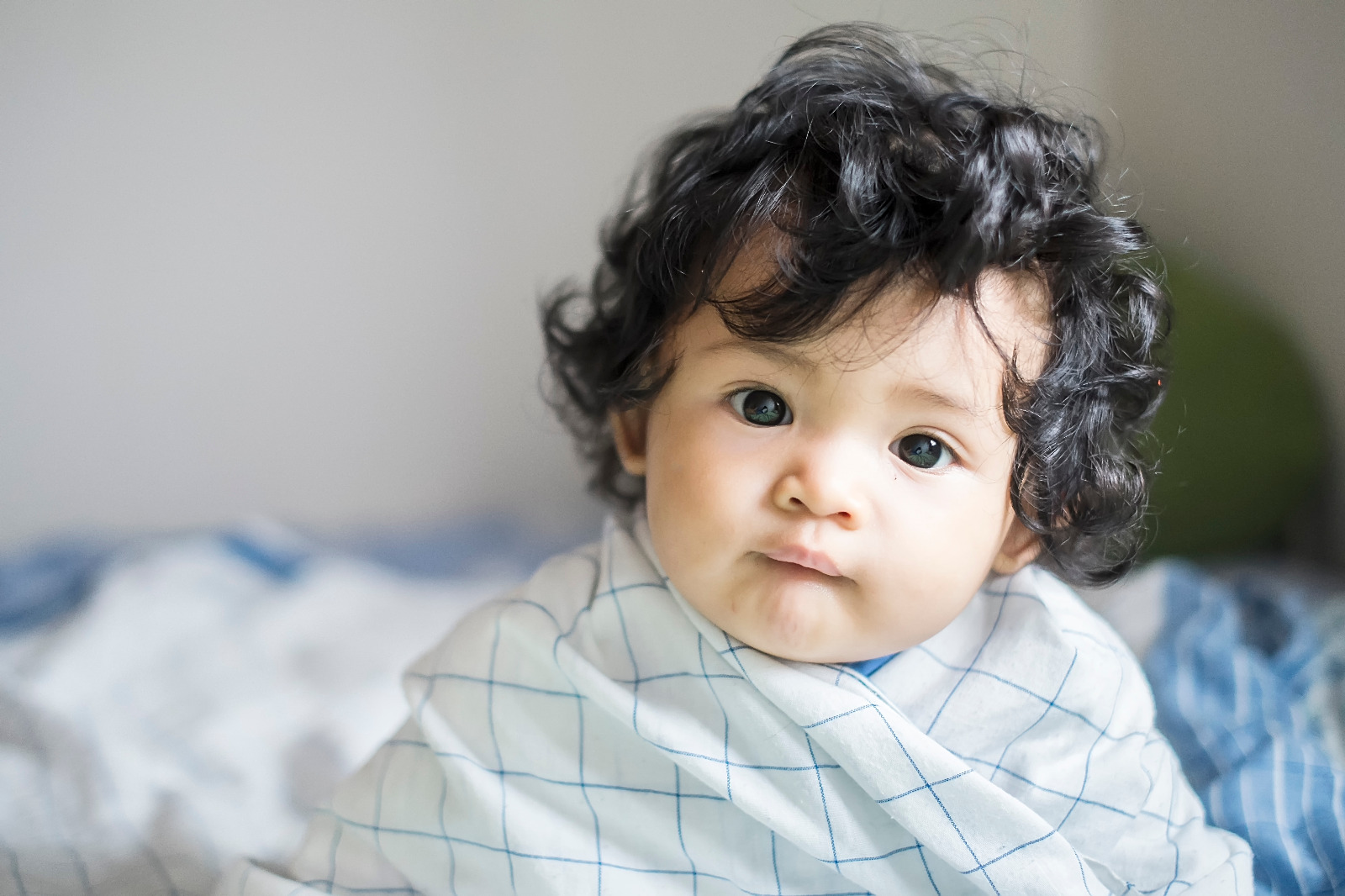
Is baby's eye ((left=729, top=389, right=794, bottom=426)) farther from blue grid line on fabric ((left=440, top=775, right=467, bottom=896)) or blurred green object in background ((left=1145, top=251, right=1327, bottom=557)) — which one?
blurred green object in background ((left=1145, top=251, right=1327, bottom=557))

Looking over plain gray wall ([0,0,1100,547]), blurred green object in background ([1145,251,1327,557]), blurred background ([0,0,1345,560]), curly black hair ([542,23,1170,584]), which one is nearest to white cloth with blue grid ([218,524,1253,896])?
curly black hair ([542,23,1170,584])

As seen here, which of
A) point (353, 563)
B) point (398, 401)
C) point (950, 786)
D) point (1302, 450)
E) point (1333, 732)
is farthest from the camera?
point (398, 401)

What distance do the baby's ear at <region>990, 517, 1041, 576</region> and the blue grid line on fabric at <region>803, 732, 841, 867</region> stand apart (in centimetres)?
21

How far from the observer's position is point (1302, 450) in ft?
4.13

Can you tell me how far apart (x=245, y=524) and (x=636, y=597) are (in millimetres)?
914

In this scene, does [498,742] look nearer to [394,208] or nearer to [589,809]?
[589,809]

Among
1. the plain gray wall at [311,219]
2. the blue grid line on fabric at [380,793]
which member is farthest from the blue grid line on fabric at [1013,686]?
the plain gray wall at [311,219]

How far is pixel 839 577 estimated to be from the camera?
67 cm

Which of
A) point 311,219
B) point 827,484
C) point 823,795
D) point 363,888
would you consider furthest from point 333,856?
point 311,219

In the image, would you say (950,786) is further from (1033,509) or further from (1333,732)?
(1333,732)

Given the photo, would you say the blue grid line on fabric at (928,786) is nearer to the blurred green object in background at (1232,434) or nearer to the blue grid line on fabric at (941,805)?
the blue grid line on fabric at (941,805)

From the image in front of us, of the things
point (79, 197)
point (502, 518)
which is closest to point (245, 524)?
point (502, 518)

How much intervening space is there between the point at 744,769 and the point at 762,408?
10.0 inches

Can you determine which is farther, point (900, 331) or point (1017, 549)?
point (1017, 549)
